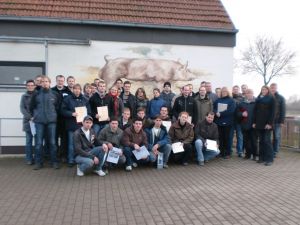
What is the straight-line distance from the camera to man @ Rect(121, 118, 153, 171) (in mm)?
8734

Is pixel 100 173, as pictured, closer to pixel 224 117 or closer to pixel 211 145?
pixel 211 145

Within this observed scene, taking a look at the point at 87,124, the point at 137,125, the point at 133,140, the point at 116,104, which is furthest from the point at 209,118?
the point at 87,124

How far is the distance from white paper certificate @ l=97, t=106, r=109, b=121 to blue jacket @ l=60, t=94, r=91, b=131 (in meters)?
0.29

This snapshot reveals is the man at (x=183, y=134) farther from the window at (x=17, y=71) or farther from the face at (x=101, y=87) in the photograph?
the window at (x=17, y=71)

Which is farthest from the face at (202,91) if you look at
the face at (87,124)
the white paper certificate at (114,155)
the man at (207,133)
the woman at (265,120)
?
the face at (87,124)

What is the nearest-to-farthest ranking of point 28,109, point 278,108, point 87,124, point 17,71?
point 87,124 < point 28,109 < point 278,108 < point 17,71

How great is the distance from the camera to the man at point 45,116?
873cm

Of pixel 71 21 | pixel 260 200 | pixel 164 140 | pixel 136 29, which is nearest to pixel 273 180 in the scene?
pixel 260 200

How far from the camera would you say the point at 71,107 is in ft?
29.4

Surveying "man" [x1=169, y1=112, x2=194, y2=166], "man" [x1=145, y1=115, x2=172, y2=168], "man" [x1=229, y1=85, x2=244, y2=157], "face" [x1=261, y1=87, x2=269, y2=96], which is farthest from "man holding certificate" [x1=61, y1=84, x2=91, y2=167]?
"face" [x1=261, y1=87, x2=269, y2=96]

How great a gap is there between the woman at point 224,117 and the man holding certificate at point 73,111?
367cm

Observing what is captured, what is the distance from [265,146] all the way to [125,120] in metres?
3.72

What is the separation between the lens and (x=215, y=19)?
41.1ft

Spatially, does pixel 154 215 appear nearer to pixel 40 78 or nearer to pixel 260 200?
pixel 260 200
